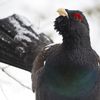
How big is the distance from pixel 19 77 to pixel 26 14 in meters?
0.73

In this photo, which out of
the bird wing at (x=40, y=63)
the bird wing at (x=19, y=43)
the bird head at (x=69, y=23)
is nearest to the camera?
the bird head at (x=69, y=23)

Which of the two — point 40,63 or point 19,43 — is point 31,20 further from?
point 40,63

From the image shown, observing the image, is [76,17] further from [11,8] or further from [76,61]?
[11,8]

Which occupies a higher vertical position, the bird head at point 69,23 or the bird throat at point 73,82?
the bird head at point 69,23

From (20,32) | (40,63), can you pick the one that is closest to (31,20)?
(20,32)

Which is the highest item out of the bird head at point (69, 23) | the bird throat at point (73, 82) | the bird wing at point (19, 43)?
the bird head at point (69, 23)

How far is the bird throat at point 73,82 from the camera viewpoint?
8.38 ft

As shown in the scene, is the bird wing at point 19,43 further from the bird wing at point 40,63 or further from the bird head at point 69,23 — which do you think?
the bird head at point 69,23

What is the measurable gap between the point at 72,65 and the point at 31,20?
143 cm

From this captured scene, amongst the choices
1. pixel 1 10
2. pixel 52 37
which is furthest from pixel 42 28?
pixel 1 10

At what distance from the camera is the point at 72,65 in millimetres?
2564

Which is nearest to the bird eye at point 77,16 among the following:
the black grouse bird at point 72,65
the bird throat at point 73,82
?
the black grouse bird at point 72,65

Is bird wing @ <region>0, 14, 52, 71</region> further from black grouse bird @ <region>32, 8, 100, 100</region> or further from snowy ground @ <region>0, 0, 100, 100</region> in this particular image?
black grouse bird @ <region>32, 8, 100, 100</region>

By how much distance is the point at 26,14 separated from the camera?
13.0ft
